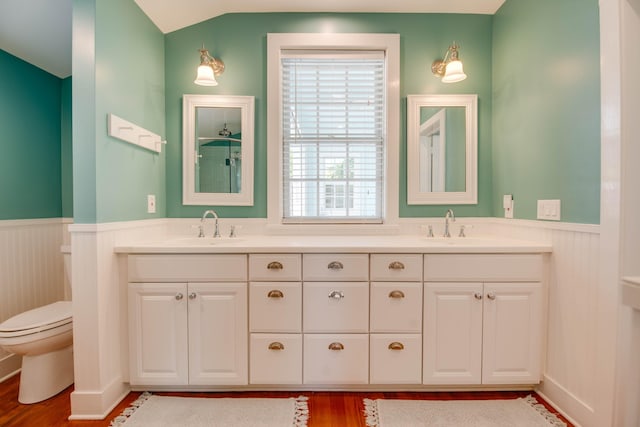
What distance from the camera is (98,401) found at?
1672mm

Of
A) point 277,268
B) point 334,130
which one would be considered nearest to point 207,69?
point 334,130

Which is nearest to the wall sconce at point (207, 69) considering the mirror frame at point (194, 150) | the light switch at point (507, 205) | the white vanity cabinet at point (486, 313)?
the mirror frame at point (194, 150)

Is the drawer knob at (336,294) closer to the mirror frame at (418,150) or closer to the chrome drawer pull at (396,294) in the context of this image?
the chrome drawer pull at (396,294)

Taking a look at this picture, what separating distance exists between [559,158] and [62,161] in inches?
137

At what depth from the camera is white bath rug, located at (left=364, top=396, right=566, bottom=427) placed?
162 centimetres

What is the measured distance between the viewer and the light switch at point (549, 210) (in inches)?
68.6

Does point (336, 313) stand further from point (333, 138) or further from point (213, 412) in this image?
point (333, 138)

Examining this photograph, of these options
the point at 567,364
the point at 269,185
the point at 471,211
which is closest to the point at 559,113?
the point at 471,211

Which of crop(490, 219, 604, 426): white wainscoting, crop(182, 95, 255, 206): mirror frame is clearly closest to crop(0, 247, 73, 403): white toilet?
crop(182, 95, 255, 206): mirror frame

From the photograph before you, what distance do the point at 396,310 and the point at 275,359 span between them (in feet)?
2.46

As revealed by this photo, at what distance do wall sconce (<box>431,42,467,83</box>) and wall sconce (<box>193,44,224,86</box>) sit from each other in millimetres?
1587

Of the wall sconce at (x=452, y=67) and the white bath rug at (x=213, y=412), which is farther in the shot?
the wall sconce at (x=452, y=67)

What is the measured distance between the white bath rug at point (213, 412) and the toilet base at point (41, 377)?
20.2 inches

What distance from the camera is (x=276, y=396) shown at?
6.05ft
